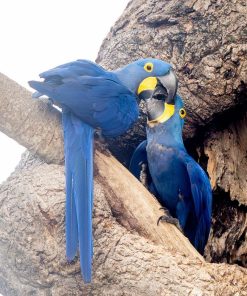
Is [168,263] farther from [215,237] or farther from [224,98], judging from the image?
[224,98]

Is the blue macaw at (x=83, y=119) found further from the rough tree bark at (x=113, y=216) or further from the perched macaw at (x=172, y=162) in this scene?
the perched macaw at (x=172, y=162)

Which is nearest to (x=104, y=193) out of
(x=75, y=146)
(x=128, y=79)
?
(x=75, y=146)

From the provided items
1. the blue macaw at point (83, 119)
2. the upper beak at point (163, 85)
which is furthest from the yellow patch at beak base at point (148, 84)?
the blue macaw at point (83, 119)

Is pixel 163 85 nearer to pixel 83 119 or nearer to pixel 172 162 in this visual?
pixel 172 162

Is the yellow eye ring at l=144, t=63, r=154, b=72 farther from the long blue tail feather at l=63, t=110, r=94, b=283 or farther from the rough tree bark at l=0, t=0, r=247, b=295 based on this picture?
the long blue tail feather at l=63, t=110, r=94, b=283

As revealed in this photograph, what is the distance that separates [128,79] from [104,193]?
72 centimetres

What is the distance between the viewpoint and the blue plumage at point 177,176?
97.3 inches

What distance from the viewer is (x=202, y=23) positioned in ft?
9.05

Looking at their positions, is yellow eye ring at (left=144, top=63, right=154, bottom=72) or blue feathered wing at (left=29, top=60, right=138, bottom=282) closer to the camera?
blue feathered wing at (left=29, top=60, right=138, bottom=282)

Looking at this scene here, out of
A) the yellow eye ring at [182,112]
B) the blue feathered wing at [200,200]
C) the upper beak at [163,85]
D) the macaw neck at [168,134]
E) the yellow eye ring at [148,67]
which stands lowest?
the blue feathered wing at [200,200]

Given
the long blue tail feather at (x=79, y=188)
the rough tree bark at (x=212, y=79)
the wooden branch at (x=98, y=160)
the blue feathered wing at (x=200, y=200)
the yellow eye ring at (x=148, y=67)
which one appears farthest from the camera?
the rough tree bark at (x=212, y=79)

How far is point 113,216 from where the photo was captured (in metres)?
2.06

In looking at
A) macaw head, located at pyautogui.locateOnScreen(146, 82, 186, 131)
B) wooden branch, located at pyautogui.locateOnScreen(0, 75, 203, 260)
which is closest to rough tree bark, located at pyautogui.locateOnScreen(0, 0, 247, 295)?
wooden branch, located at pyautogui.locateOnScreen(0, 75, 203, 260)

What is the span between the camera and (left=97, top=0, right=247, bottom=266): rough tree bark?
8.74 ft
